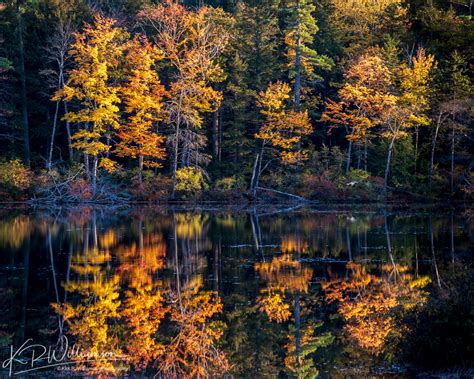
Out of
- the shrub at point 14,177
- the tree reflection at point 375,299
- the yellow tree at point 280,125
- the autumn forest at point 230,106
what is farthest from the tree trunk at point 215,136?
the tree reflection at point 375,299

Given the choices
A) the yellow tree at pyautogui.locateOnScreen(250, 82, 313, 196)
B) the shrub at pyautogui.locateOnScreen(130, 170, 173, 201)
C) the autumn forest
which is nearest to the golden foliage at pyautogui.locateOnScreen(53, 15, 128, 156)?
the autumn forest

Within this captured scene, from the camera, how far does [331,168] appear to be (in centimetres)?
4997

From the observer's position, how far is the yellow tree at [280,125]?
1969 inches

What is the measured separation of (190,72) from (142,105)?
436cm

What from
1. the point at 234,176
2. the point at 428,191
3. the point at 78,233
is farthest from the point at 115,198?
the point at 428,191

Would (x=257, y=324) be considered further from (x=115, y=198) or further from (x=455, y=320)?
(x=115, y=198)

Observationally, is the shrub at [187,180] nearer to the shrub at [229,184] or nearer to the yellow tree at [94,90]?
the shrub at [229,184]

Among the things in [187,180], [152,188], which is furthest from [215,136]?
[152,188]

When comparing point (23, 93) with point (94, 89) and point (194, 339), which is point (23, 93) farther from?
point (194, 339)

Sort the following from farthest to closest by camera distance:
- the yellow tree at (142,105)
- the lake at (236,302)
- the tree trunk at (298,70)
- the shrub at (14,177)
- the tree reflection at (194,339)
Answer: the tree trunk at (298,70), the yellow tree at (142,105), the shrub at (14,177), the lake at (236,302), the tree reflection at (194,339)

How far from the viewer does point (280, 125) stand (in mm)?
50406

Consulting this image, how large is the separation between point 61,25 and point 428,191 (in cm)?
2854

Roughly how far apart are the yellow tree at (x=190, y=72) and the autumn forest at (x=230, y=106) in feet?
→ 0.66

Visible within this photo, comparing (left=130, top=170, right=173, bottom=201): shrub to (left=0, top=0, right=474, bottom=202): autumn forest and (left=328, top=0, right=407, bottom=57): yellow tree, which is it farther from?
(left=328, top=0, right=407, bottom=57): yellow tree
